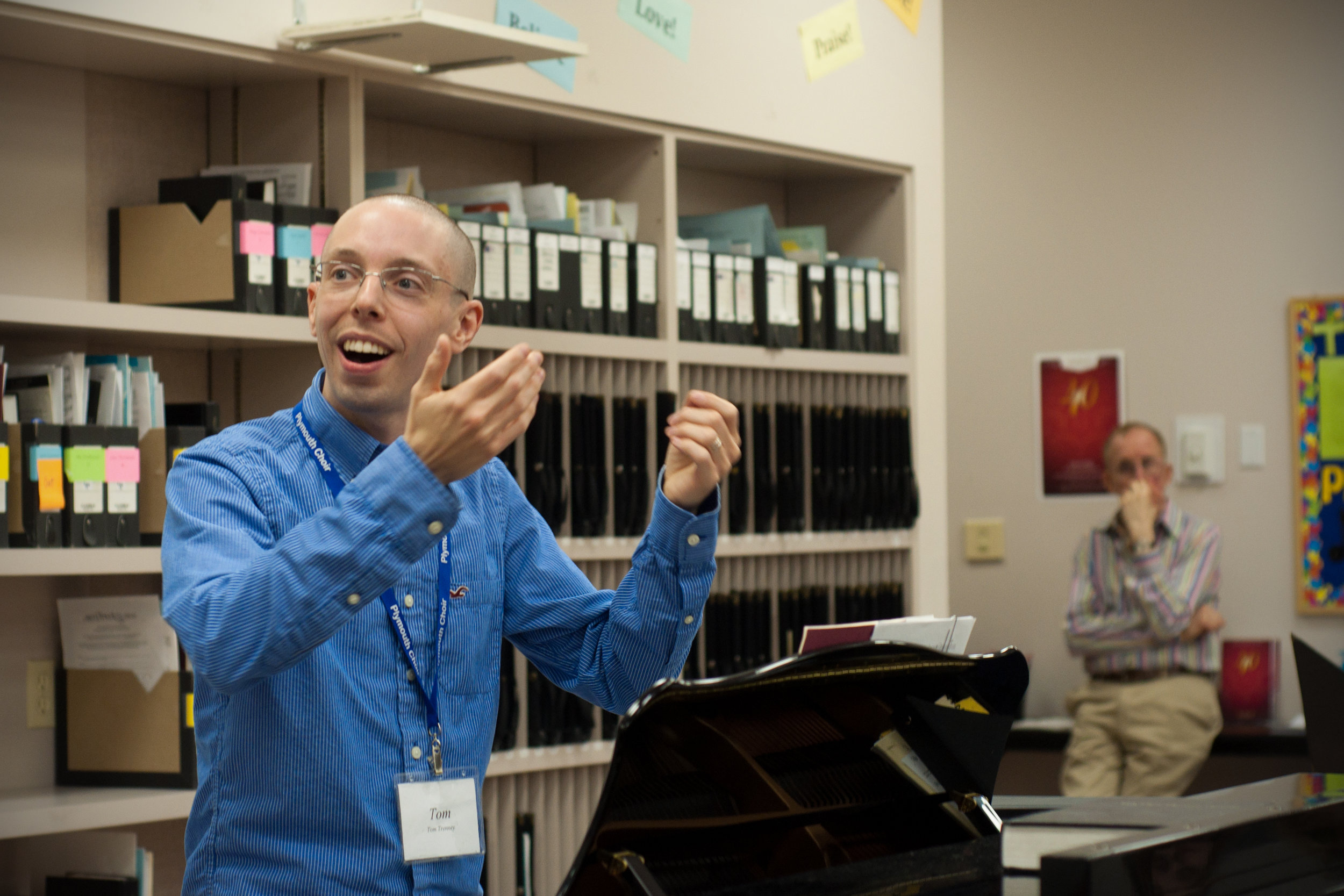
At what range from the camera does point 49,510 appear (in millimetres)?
2713

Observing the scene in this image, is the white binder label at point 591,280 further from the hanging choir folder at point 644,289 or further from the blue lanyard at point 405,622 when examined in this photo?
the blue lanyard at point 405,622

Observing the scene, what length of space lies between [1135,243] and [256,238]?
3495 millimetres

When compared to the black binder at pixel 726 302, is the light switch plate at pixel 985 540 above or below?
below

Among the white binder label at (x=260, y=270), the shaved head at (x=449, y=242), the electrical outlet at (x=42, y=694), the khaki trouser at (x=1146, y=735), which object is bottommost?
the khaki trouser at (x=1146, y=735)

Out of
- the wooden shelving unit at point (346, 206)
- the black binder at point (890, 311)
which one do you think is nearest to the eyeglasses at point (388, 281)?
the wooden shelving unit at point (346, 206)

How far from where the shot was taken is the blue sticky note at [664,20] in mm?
3568

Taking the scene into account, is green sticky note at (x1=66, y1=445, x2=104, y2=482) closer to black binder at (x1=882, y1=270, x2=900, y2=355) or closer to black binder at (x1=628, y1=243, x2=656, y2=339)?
black binder at (x1=628, y1=243, x2=656, y2=339)

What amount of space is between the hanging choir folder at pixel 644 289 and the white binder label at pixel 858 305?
27.9 inches

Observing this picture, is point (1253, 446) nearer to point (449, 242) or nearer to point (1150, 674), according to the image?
point (1150, 674)

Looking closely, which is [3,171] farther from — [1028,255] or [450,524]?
[1028,255]

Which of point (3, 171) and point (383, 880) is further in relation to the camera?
point (3, 171)

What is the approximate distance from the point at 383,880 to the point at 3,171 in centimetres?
202

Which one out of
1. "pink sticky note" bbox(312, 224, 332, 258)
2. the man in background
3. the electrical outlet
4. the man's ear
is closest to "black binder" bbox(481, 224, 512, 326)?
"pink sticky note" bbox(312, 224, 332, 258)

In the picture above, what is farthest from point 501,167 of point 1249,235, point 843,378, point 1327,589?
point 1327,589
